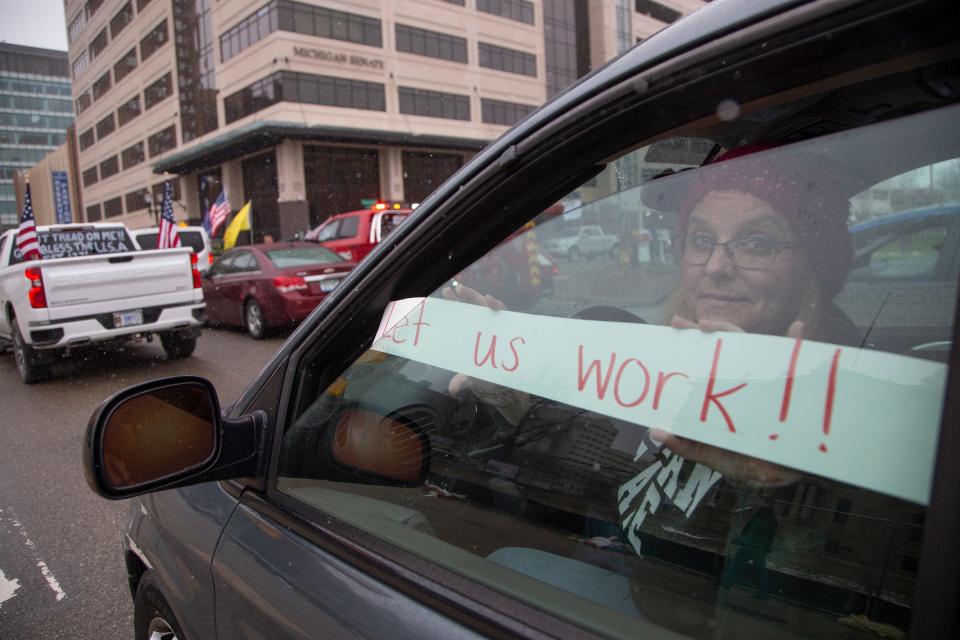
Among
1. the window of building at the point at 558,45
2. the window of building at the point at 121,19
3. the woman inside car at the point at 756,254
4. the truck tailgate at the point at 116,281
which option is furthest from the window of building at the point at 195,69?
the woman inside car at the point at 756,254

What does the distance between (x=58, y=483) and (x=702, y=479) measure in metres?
5.05

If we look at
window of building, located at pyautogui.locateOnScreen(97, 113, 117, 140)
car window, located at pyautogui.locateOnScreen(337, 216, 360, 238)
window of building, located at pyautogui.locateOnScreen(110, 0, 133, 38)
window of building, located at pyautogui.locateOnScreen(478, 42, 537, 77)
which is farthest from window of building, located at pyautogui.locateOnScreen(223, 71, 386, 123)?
window of building, located at pyautogui.locateOnScreen(97, 113, 117, 140)

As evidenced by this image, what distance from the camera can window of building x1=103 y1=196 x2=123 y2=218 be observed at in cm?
5991

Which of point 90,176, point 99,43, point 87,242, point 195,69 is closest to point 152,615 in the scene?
point 87,242

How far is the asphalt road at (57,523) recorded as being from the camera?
9.48ft

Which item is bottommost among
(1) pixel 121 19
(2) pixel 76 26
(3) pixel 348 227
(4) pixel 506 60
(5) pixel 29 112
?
(3) pixel 348 227

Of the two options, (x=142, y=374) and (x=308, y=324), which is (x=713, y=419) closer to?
(x=308, y=324)

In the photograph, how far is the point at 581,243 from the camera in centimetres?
117

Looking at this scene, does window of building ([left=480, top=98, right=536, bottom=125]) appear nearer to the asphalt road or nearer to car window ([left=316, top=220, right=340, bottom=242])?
car window ([left=316, top=220, right=340, bottom=242])

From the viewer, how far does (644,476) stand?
39.6 inches

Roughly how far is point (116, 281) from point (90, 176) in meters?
71.4

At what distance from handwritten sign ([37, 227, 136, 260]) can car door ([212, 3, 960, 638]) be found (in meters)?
10.8

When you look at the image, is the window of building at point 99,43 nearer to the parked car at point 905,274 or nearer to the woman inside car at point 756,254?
the woman inside car at point 756,254

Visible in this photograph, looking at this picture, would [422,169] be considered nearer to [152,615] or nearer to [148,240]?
[148,240]
